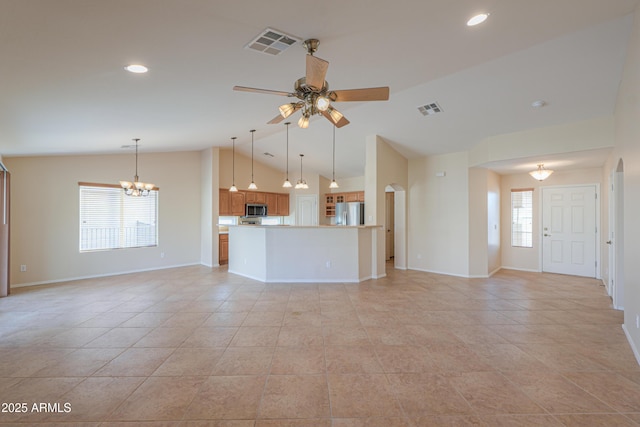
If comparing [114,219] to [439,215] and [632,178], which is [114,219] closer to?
[439,215]

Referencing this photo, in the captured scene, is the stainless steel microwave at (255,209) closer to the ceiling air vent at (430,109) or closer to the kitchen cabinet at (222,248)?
the kitchen cabinet at (222,248)

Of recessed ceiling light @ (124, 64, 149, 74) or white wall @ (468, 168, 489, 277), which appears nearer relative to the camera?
recessed ceiling light @ (124, 64, 149, 74)

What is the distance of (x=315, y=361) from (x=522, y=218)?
22.1ft

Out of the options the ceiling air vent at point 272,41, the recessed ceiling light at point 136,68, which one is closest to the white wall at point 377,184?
the ceiling air vent at point 272,41

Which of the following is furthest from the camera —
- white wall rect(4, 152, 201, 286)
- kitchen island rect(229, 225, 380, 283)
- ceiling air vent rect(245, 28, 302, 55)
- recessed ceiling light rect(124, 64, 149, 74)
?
kitchen island rect(229, 225, 380, 283)

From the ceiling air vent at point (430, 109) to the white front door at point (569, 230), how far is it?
3.93 m

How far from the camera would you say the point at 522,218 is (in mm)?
7023

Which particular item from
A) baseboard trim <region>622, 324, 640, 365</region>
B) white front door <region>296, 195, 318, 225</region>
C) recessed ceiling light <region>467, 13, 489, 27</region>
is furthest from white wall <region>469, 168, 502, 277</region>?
white front door <region>296, 195, 318, 225</region>

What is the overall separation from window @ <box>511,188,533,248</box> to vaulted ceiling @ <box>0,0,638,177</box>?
2643 millimetres

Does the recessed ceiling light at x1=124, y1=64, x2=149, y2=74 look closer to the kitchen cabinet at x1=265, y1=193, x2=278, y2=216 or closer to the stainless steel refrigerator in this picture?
the stainless steel refrigerator

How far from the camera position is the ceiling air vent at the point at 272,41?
7.90 feet

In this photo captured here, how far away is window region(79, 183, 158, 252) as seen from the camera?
6.06 meters

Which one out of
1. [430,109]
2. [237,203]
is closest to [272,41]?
[430,109]

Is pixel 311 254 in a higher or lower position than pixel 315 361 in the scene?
higher
